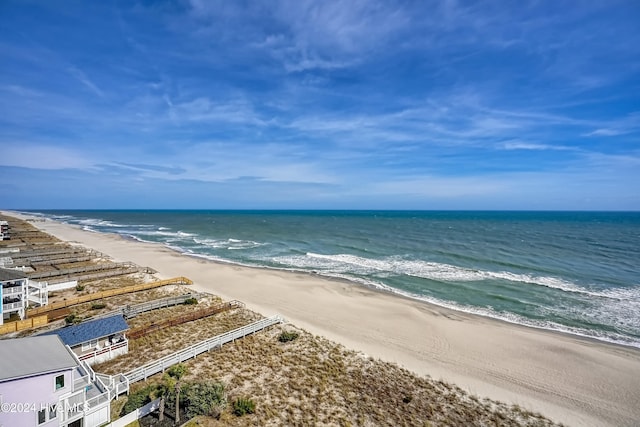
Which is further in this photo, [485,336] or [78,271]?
[78,271]

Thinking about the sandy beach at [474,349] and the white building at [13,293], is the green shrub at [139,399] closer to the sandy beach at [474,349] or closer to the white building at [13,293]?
the sandy beach at [474,349]

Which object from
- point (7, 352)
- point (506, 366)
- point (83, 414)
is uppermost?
point (7, 352)

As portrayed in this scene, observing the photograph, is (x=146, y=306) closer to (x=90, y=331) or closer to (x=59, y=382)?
(x=90, y=331)

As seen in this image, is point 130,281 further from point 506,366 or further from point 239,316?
point 506,366

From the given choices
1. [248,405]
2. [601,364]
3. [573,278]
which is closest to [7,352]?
[248,405]

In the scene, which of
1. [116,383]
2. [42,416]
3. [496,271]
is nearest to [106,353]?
[116,383]

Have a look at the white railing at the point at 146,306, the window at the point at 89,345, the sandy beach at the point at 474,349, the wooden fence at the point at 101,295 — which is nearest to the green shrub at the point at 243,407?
the sandy beach at the point at 474,349

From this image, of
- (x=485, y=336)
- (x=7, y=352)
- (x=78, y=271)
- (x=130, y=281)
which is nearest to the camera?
(x=7, y=352)
